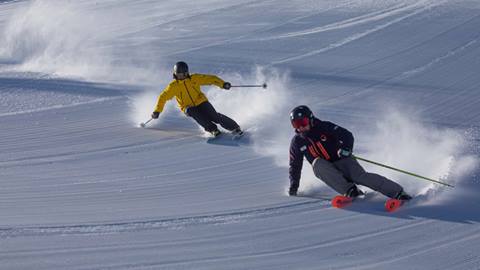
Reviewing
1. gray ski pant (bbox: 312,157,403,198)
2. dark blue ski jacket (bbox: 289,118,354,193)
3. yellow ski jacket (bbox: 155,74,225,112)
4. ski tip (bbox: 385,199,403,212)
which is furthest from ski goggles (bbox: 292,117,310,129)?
yellow ski jacket (bbox: 155,74,225,112)

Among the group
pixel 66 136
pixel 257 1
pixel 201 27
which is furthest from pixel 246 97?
pixel 257 1

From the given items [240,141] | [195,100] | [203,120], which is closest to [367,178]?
[240,141]

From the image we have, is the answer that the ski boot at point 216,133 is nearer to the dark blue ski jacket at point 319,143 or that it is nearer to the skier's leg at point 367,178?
the dark blue ski jacket at point 319,143

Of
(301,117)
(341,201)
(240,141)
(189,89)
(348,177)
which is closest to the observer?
(341,201)

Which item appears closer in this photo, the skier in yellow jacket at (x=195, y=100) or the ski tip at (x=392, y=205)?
the ski tip at (x=392, y=205)

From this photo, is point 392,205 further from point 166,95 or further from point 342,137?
point 166,95

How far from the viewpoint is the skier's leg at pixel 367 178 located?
728cm

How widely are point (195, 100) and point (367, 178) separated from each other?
13.2ft

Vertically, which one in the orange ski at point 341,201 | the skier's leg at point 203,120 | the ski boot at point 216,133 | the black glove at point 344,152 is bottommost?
the orange ski at point 341,201

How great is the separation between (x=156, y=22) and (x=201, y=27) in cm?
212

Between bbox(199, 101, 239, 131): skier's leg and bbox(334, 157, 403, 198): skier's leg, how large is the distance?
119 inches

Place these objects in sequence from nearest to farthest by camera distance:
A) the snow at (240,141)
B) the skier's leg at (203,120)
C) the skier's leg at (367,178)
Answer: the snow at (240,141)
the skier's leg at (367,178)
the skier's leg at (203,120)

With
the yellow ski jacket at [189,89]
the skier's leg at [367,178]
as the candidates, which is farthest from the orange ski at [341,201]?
the yellow ski jacket at [189,89]

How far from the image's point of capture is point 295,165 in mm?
7785
